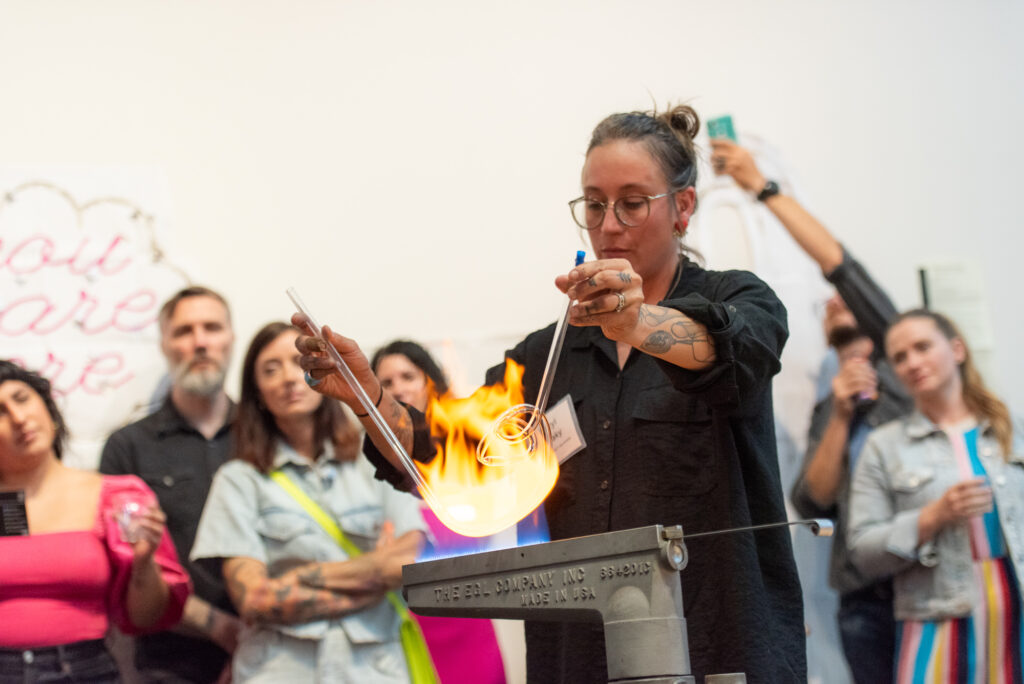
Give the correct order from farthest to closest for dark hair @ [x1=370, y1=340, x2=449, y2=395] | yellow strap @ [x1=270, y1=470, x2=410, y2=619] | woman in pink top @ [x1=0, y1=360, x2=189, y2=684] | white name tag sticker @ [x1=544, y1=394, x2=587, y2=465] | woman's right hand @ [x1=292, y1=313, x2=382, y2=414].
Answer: dark hair @ [x1=370, y1=340, x2=449, y2=395]
yellow strap @ [x1=270, y1=470, x2=410, y2=619]
woman in pink top @ [x1=0, y1=360, x2=189, y2=684]
white name tag sticker @ [x1=544, y1=394, x2=587, y2=465]
woman's right hand @ [x1=292, y1=313, x2=382, y2=414]

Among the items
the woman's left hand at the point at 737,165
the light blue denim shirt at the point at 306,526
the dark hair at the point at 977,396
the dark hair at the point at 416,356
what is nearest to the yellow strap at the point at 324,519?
the light blue denim shirt at the point at 306,526

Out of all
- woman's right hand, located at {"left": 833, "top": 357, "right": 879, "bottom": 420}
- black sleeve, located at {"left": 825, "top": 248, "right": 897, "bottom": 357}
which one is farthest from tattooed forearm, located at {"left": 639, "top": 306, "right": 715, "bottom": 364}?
black sleeve, located at {"left": 825, "top": 248, "right": 897, "bottom": 357}

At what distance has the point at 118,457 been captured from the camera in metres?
2.92

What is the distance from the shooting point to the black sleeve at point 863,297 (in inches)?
142

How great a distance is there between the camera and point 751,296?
1.56 meters

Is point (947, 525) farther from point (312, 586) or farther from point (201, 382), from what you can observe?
point (201, 382)

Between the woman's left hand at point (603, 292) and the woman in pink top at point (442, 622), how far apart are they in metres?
1.31

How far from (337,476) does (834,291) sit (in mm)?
1995

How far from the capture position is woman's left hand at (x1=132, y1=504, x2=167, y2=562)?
2486mm

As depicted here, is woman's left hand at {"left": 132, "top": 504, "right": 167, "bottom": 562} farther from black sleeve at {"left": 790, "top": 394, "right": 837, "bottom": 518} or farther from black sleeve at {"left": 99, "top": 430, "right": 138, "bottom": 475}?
black sleeve at {"left": 790, "top": 394, "right": 837, "bottom": 518}

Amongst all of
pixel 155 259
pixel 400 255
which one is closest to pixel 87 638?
pixel 155 259

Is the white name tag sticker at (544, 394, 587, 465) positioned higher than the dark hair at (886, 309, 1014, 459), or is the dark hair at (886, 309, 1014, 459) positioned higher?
the dark hair at (886, 309, 1014, 459)

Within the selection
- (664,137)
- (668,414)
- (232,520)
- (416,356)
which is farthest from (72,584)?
(664,137)

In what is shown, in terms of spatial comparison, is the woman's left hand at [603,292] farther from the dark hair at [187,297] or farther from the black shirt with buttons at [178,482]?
the dark hair at [187,297]
